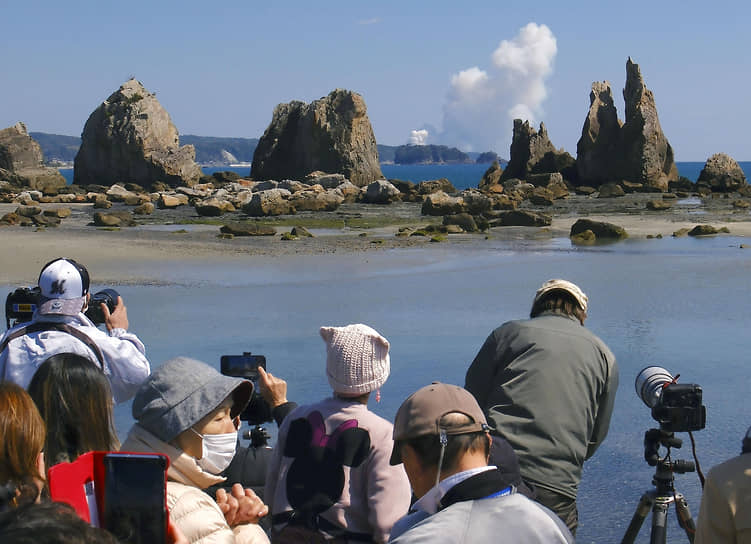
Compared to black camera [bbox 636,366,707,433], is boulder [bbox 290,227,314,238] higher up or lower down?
lower down

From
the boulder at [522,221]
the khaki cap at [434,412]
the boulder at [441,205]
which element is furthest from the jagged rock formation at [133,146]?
the khaki cap at [434,412]

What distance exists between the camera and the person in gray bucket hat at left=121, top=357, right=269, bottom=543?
284 cm

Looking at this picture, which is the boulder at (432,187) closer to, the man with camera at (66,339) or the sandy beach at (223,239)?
the sandy beach at (223,239)

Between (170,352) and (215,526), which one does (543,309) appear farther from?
(170,352)

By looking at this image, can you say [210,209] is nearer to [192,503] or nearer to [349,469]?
[349,469]

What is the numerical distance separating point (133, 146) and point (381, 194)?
3175cm

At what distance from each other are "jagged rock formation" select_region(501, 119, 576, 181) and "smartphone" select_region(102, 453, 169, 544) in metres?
75.5

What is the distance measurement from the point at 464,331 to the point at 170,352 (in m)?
3.52

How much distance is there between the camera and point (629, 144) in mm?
71125

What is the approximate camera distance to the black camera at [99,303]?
15.6ft

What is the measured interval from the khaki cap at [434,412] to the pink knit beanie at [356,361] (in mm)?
680

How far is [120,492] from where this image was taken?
6.97ft

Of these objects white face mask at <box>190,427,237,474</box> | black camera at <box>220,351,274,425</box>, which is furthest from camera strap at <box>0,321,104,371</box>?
white face mask at <box>190,427,237,474</box>

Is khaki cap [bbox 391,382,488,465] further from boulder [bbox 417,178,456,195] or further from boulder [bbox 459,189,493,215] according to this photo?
boulder [bbox 417,178,456,195]
